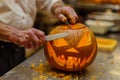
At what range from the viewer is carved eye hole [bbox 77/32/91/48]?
0.96 meters

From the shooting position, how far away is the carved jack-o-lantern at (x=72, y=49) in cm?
95

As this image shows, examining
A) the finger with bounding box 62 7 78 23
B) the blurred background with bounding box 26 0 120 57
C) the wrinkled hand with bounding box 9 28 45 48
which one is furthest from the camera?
the blurred background with bounding box 26 0 120 57

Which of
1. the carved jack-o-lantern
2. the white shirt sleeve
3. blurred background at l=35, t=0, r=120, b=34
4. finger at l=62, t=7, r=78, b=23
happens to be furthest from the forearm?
blurred background at l=35, t=0, r=120, b=34

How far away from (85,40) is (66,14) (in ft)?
0.64

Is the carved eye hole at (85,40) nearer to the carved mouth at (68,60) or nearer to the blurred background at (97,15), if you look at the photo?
the carved mouth at (68,60)

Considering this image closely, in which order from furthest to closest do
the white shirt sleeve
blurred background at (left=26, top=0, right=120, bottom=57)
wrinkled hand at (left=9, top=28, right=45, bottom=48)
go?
blurred background at (left=26, top=0, right=120, bottom=57) < the white shirt sleeve < wrinkled hand at (left=9, top=28, right=45, bottom=48)

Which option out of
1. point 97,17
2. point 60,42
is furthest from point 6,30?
point 97,17

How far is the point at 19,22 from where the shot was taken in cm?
114

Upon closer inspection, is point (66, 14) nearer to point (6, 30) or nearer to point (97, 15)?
point (6, 30)

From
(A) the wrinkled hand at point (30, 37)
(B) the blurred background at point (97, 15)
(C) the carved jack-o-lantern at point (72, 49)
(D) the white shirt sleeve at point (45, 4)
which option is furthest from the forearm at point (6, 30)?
(B) the blurred background at point (97, 15)

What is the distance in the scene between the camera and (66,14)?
3.63ft

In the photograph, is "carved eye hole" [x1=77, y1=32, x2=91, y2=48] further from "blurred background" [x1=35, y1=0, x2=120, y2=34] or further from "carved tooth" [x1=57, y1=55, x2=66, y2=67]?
"blurred background" [x1=35, y1=0, x2=120, y2=34]

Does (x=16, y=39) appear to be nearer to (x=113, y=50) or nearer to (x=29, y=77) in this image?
(x=29, y=77)

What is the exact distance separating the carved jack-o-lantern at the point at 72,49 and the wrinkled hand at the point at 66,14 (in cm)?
7
